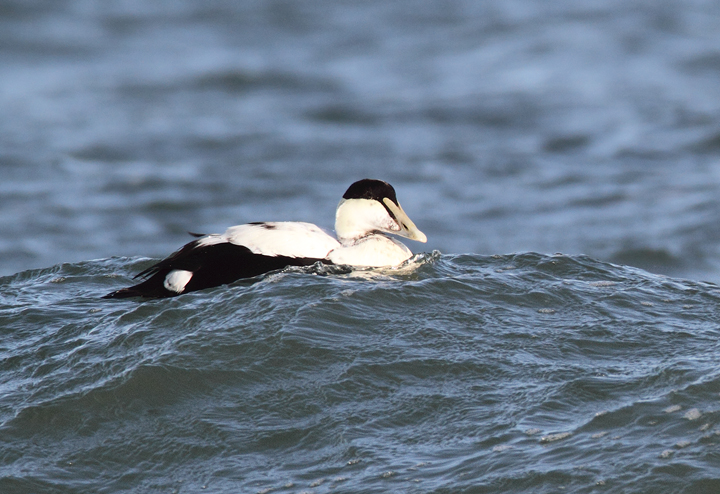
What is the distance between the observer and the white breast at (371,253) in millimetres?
5586

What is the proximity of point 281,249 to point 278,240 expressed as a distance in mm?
64

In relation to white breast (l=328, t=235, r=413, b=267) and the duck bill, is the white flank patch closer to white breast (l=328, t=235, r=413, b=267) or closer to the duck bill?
white breast (l=328, t=235, r=413, b=267)

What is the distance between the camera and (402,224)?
19.7 ft

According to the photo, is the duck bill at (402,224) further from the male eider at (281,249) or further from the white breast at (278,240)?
the white breast at (278,240)

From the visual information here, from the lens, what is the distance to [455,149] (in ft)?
45.1

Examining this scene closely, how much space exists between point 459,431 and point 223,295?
1.71 metres

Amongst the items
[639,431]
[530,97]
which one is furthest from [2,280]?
[530,97]

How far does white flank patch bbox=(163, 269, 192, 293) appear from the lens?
17.4 feet

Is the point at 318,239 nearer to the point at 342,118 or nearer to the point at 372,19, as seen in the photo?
the point at 342,118

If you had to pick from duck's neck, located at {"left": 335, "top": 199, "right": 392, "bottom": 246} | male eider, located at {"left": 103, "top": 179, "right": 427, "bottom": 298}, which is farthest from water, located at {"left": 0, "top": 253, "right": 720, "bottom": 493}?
duck's neck, located at {"left": 335, "top": 199, "right": 392, "bottom": 246}

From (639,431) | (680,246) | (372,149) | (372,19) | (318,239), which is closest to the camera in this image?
(639,431)

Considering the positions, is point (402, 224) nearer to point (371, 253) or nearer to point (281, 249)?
point (371, 253)

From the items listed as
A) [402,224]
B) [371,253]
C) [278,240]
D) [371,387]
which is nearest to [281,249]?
[278,240]

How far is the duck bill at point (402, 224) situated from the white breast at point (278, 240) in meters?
0.49
